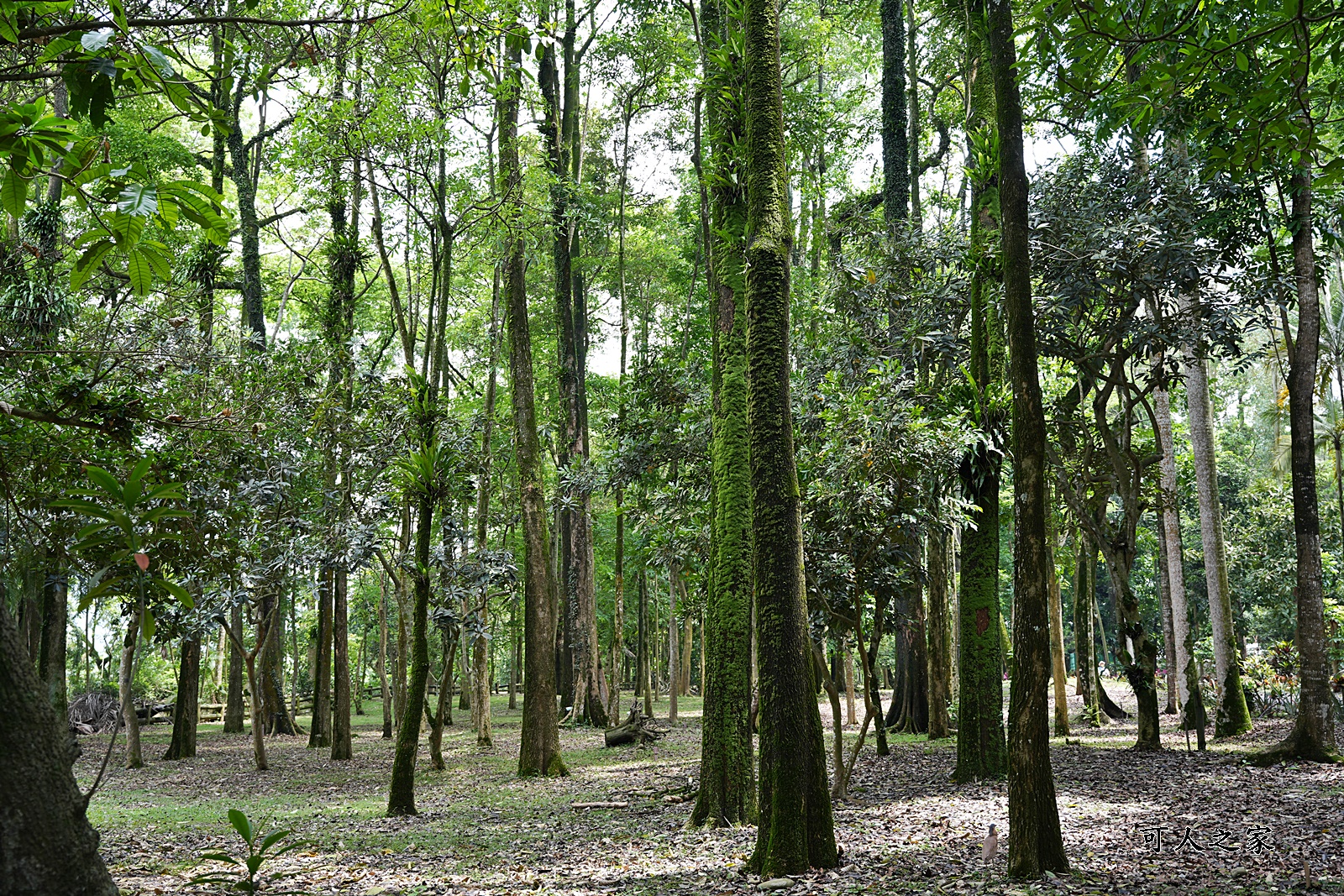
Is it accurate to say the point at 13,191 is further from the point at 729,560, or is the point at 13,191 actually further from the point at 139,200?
the point at 729,560

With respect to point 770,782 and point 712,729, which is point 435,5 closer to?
point 770,782

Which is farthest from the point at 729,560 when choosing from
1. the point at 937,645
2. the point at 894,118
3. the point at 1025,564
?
the point at 894,118

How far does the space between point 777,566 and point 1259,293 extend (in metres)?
9.35

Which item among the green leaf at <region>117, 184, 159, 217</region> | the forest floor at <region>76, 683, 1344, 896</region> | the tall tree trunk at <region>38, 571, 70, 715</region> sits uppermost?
the green leaf at <region>117, 184, 159, 217</region>

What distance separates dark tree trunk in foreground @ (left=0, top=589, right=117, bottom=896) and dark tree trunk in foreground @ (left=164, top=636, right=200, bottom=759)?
613 inches

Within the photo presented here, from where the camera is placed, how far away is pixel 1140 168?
12336mm

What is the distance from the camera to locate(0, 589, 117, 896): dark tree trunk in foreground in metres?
2.95

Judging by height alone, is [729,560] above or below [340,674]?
above

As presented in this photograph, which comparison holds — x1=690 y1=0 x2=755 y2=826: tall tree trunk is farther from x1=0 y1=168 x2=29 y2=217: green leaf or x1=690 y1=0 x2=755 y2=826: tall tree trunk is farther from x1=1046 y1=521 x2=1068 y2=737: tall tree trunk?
x1=1046 y1=521 x2=1068 y2=737: tall tree trunk

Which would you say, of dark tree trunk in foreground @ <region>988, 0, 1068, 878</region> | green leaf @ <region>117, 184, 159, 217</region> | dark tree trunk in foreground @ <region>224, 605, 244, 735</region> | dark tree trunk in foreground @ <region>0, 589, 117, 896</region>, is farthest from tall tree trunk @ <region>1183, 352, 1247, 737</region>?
dark tree trunk in foreground @ <region>224, 605, 244, 735</region>

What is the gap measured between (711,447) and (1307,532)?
279 inches

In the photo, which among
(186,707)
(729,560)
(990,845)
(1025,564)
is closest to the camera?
(1025,564)

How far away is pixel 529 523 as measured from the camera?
12.6m

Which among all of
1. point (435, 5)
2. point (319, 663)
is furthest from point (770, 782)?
point (319, 663)
